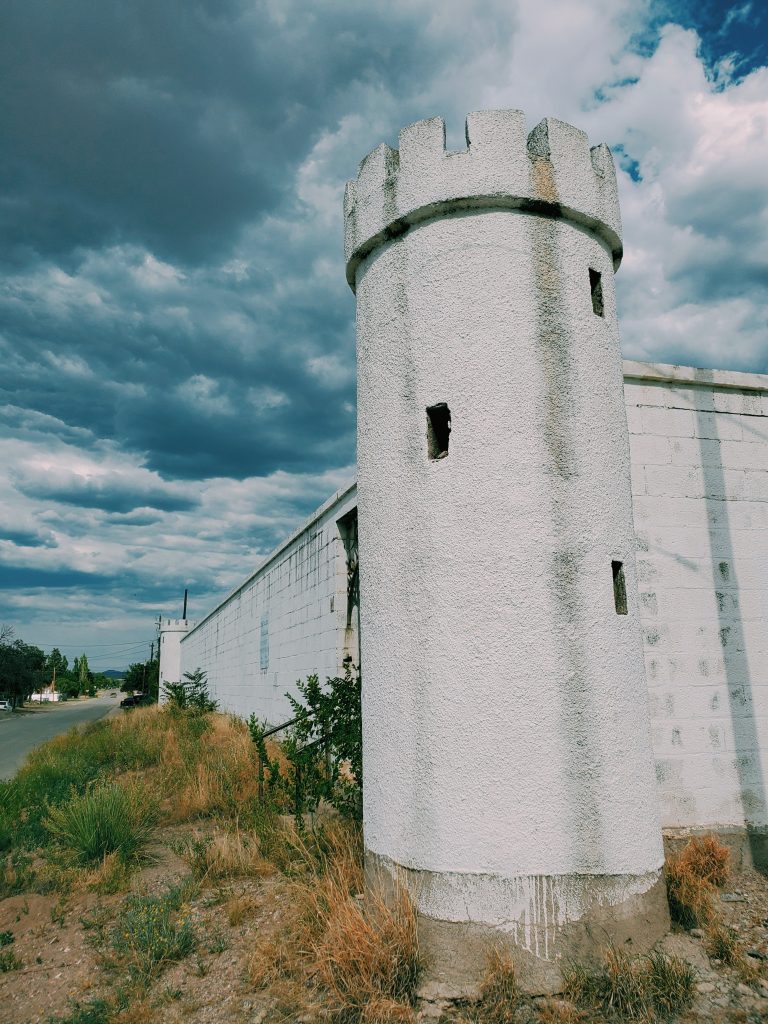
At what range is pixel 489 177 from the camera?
4.40 metres

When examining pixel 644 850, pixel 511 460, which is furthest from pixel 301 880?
pixel 511 460

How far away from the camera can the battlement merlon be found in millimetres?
4422

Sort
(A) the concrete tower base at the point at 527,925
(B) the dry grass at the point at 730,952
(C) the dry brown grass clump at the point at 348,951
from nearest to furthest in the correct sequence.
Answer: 1. (C) the dry brown grass clump at the point at 348,951
2. (A) the concrete tower base at the point at 527,925
3. (B) the dry grass at the point at 730,952

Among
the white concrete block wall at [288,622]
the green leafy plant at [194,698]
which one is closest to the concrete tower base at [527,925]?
the white concrete block wall at [288,622]

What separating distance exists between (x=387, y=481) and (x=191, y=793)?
4.84 m

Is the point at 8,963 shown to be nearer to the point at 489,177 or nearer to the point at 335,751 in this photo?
the point at 335,751

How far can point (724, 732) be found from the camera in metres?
5.79

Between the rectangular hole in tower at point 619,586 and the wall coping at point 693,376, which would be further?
the wall coping at point 693,376

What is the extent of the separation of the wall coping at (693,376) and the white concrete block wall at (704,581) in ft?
0.04

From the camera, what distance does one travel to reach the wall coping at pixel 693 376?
615 cm

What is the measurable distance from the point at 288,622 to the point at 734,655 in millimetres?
7126

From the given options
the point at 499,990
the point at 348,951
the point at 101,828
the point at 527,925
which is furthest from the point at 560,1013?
the point at 101,828

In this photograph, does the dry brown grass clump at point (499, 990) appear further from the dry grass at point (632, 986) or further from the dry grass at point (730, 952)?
the dry grass at point (730, 952)

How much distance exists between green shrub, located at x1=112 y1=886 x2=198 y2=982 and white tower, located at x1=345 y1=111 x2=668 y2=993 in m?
1.28
